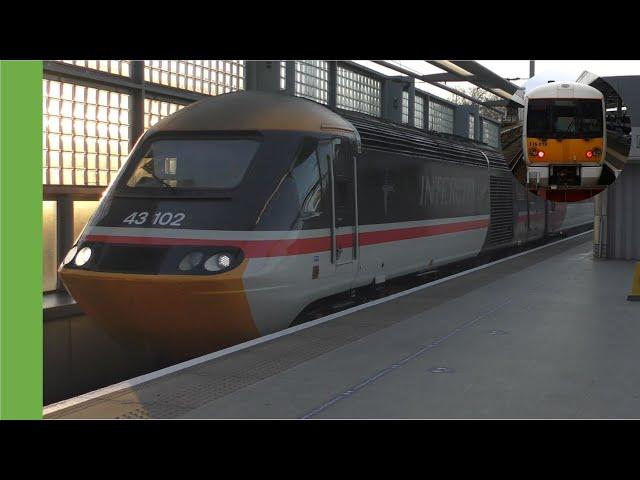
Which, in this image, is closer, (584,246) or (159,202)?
(159,202)

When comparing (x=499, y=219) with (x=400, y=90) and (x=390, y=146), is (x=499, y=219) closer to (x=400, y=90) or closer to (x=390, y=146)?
(x=400, y=90)

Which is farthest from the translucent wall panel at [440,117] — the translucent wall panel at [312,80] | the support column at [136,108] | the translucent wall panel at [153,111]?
the support column at [136,108]

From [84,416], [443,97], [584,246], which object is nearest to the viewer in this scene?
[84,416]

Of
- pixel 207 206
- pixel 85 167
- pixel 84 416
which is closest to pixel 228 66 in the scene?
pixel 85 167

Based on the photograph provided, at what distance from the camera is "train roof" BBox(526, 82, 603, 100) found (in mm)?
8523

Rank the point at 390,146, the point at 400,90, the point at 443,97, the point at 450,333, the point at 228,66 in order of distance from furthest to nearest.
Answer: the point at 443,97
the point at 400,90
the point at 390,146
the point at 228,66
the point at 450,333

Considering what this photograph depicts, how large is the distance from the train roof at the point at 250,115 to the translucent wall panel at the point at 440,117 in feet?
23.5

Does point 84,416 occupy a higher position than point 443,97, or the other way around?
point 443,97

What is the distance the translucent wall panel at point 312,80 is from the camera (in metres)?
9.93

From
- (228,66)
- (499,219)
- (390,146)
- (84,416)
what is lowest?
(84,416)

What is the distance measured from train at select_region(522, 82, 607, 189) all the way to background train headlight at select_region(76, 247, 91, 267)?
192 inches

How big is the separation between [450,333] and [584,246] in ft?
44.9

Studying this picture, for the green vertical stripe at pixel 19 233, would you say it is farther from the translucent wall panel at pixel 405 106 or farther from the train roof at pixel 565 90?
the translucent wall panel at pixel 405 106

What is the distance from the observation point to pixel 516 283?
42.3ft
